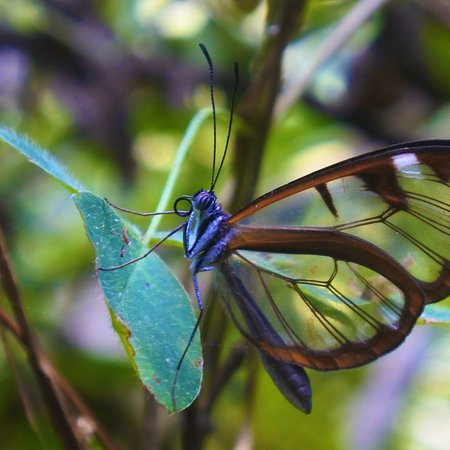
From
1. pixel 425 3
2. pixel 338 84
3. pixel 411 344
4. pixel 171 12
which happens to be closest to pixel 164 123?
pixel 171 12

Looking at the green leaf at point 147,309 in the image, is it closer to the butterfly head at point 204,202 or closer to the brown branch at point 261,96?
the butterfly head at point 204,202

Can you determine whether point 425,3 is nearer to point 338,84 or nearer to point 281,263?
point 338,84

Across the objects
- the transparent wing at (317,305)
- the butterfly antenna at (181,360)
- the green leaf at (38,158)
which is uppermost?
the green leaf at (38,158)

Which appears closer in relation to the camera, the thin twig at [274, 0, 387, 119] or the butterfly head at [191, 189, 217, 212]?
the butterfly head at [191, 189, 217, 212]

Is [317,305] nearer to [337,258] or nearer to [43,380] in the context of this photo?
[337,258]

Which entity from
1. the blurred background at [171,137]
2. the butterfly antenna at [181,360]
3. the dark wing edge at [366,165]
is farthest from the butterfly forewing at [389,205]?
the blurred background at [171,137]

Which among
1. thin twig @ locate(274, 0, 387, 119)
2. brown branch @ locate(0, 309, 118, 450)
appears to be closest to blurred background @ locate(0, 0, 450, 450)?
thin twig @ locate(274, 0, 387, 119)

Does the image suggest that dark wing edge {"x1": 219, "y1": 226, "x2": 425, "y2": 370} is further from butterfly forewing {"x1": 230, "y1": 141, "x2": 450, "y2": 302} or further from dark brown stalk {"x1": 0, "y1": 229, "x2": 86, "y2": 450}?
dark brown stalk {"x1": 0, "y1": 229, "x2": 86, "y2": 450}
